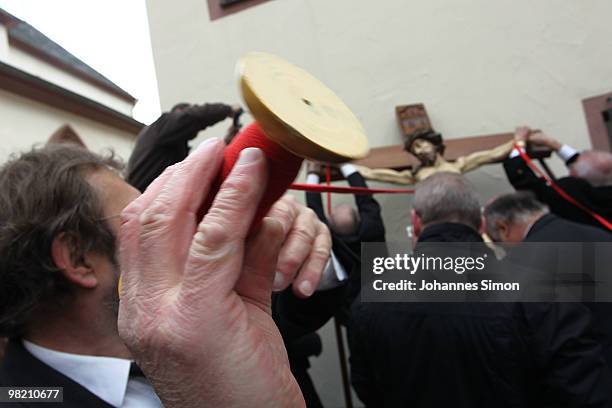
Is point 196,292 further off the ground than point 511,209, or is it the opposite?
point 196,292

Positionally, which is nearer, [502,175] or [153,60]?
[502,175]

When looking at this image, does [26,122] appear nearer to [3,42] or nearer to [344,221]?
[3,42]

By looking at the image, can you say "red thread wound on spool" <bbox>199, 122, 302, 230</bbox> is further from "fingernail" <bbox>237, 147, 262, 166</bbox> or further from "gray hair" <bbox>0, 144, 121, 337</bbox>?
"gray hair" <bbox>0, 144, 121, 337</bbox>

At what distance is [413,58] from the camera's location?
9.50 ft

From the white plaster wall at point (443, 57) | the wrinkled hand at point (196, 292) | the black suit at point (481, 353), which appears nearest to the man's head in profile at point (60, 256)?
the wrinkled hand at point (196, 292)

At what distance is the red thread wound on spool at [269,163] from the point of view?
18.9 inches

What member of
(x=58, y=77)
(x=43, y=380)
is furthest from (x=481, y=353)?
(x=58, y=77)

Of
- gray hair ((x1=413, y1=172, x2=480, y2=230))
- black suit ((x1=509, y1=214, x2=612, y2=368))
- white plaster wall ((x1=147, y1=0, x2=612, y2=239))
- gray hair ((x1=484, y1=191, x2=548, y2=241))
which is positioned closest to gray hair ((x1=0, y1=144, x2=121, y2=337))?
gray hair ((x1=413, y1=172, x2=480, y2=230))

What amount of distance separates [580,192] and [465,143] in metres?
0.69

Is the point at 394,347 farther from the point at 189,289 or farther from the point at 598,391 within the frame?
the point at 189,289

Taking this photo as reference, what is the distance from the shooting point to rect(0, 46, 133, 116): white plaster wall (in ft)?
19.9

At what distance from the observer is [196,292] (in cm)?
44

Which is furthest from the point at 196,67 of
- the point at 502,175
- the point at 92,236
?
the point at 92,236

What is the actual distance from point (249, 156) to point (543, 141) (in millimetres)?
2416
